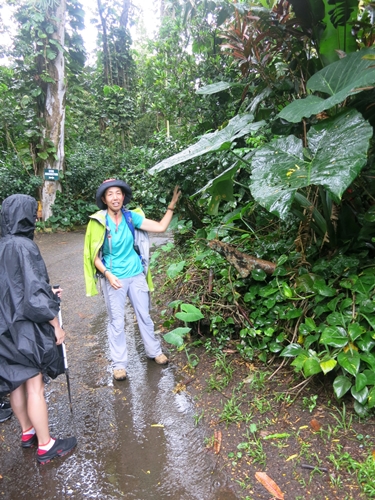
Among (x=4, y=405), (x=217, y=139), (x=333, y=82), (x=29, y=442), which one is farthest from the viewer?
(x=4, y=405)

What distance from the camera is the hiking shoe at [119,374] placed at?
9.94 feet

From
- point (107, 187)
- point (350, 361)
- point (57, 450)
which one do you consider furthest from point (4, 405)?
point (350, 361)

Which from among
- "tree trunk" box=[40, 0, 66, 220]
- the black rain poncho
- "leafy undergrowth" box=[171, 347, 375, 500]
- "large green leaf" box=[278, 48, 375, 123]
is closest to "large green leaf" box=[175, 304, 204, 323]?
"leafy undergrowth" box=[171, 347, 375, 500]

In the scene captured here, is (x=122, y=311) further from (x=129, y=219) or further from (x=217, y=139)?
(x=217, y=139)

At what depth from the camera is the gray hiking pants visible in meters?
3.04

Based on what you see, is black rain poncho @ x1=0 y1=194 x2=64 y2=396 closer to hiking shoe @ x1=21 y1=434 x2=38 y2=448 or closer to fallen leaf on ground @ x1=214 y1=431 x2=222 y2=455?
hiking shoe @ x1=21 y1=434 x2=38 y2=448

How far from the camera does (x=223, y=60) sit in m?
5.00

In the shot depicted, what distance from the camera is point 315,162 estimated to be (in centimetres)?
187

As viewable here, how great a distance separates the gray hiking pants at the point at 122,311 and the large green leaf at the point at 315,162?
1.57 metres

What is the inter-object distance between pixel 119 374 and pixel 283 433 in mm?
1479

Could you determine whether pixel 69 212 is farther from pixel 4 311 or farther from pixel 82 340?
pixel 4 311

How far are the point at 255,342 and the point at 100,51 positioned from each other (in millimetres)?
17711

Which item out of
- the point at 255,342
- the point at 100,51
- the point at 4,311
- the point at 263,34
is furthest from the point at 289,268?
the point at 100,51

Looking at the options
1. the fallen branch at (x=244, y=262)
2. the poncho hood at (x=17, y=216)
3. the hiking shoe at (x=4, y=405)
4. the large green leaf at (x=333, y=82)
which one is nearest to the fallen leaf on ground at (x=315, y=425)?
the fallen branch at (x=244, y=262)
